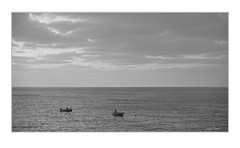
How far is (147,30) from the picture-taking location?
24.8m

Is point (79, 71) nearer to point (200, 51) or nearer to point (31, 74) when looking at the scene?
point (31, 74)

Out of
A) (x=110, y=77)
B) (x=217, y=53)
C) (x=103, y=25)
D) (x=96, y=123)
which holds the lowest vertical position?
(x=96, y=123)

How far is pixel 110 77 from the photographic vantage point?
27781 millimetres

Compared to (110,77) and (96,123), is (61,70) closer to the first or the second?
(110,77)

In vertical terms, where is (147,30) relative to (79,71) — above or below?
above
